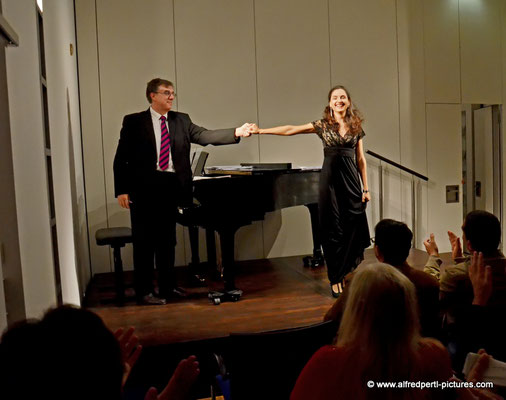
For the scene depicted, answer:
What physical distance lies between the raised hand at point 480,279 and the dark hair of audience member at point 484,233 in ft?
0.80

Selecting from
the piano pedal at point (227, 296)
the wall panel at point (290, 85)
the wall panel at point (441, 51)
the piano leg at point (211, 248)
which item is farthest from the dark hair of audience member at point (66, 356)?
the wall panel at point (441, 51)

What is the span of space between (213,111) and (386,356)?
4455 mm

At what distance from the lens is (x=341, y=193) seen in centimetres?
376

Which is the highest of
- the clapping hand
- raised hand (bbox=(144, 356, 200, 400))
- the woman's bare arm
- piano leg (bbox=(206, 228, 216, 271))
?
the woman's bare arm

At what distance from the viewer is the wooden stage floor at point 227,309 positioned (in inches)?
121

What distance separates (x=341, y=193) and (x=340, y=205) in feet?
0.31

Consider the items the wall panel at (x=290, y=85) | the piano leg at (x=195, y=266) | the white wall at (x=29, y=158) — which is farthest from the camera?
the wall panel at (x=290, y=85)

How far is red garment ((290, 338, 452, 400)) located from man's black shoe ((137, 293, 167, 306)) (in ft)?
8.49

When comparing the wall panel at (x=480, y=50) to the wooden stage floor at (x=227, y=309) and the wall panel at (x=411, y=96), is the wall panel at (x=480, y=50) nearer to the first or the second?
the wall panel at (x=411, y=96)

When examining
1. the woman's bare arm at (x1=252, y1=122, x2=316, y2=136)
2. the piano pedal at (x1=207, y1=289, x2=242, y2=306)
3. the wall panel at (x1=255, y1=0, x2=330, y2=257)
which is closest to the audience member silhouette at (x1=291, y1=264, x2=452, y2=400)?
the piano pedal at (x1=207, y1=289, x2=242, y2=306)

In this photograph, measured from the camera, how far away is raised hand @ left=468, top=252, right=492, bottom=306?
5.66ft

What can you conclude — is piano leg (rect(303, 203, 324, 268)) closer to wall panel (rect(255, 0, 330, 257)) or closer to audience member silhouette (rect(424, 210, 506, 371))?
wall panel (rect(255, 0, 330, 257))

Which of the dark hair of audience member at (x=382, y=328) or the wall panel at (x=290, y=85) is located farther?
the wall panel at (x=290, y=85)

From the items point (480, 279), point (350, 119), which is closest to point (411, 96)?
point (350, 119)
